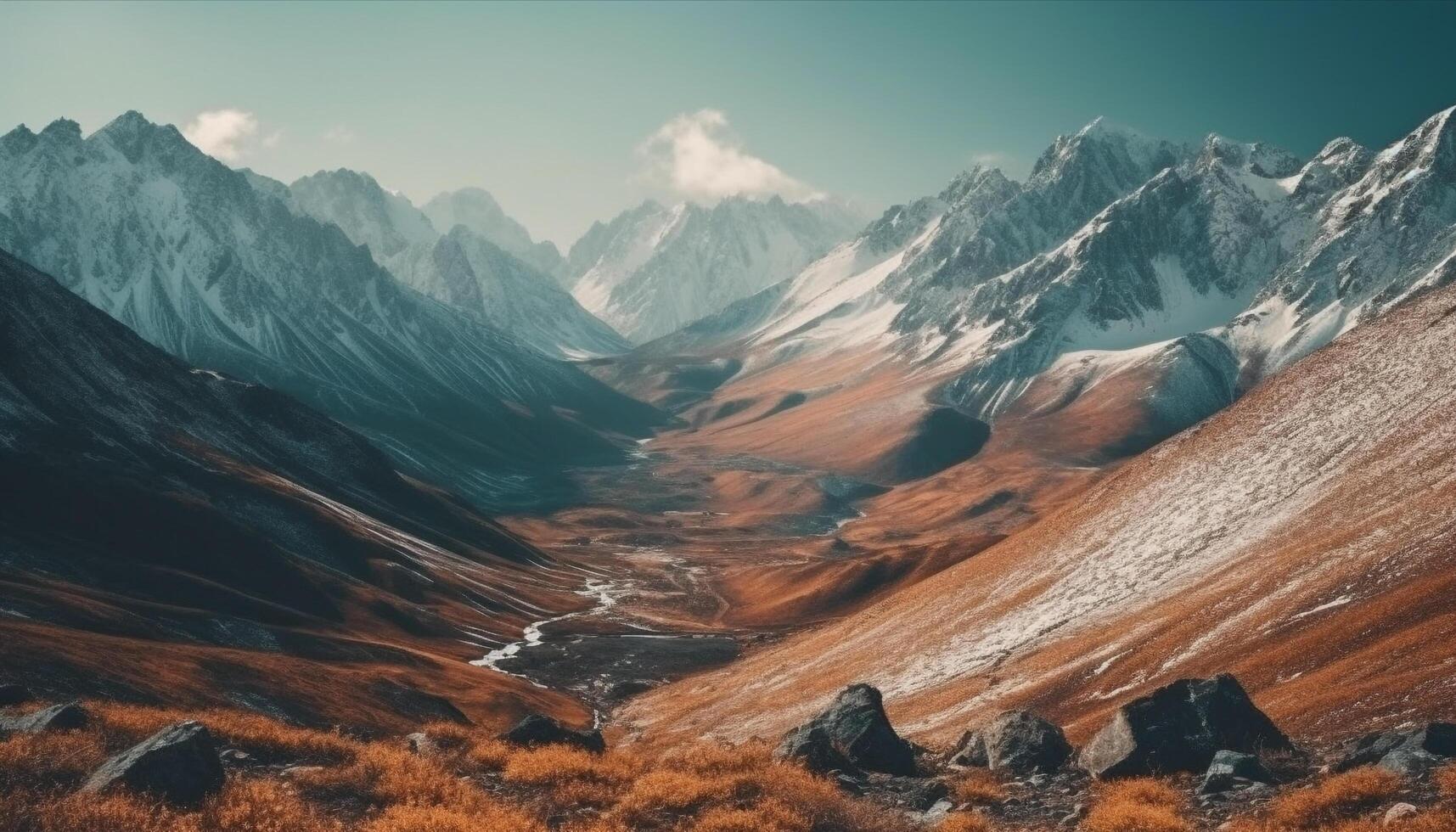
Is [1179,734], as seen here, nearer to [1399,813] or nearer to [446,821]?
[1399,813]

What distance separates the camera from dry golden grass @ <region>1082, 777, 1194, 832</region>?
21172 millimetres

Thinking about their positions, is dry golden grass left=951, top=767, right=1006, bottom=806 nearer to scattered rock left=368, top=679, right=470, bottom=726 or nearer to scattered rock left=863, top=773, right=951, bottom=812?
scattered rock left=863, top=773, right=951, bottom=812

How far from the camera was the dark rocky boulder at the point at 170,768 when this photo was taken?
2038 centimetres

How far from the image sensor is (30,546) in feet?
294

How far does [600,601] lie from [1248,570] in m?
125

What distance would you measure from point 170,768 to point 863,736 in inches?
737

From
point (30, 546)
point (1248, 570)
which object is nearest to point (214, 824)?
point (1248, 570)

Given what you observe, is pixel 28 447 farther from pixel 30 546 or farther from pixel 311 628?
pixel 311 628

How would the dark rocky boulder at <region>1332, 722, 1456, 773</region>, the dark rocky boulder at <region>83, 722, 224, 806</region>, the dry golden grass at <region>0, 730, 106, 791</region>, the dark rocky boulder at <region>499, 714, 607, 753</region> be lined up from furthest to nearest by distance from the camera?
the dark rocky boulder at <region>499, 714, 607, 753</region> → the dark rocky boulder at <region>1332, 722, 1456, 773</region> → the dark rocky boulder at <region>83, 722, 224, 806</region> → the dry golden grass at <region>0, 730, 106, 791</region>

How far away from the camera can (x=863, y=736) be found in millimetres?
30125

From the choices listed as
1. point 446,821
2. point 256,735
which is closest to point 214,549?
point 256,735

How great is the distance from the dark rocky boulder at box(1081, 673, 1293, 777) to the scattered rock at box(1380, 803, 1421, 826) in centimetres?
568

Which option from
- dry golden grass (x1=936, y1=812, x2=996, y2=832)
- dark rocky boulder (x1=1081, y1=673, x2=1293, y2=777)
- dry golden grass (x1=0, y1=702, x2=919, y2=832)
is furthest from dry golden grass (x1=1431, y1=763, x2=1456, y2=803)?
dry golden grass (x1=0, y1=702, x2=919, y2=832)

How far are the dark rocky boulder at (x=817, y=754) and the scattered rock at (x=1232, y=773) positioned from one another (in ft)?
31.6
